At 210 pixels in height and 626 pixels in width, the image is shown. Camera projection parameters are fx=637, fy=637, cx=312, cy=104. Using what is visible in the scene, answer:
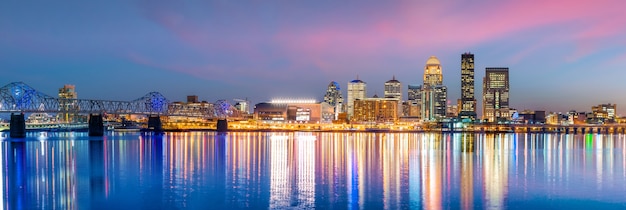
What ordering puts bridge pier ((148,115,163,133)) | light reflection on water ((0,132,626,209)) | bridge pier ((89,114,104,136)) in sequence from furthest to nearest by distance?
bridge pier ((148,115,163,133)) → bridge pier ((89,114,104,136)) → light reflection on water ((0,132,626,209))

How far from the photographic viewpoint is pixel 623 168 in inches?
2077

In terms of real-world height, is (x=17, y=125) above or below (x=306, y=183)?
above

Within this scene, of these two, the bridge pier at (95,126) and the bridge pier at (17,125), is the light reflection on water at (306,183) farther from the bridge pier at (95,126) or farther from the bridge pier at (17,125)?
the bridge pier at (95,126)

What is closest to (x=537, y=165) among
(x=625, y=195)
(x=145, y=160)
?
(x=625, y=195)

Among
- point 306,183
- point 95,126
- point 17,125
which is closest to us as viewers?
point 306,183

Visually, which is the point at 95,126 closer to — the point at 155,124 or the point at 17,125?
the point at 17,125

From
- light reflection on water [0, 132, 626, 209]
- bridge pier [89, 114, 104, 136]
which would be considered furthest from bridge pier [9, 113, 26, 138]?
light reflection on water [0, 132, 626, 209]

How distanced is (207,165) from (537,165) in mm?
28401

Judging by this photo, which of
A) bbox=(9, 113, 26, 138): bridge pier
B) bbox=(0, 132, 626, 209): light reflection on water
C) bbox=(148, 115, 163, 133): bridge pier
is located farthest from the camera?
bbox=(148, 115, 163, 133): bridge pier

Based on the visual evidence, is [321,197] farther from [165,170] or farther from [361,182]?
[165,170]

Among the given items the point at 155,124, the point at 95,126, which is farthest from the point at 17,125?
the point at 155,124

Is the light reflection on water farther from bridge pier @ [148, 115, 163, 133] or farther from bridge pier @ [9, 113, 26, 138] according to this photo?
bridge pier @ [148, 115, 163, 133]

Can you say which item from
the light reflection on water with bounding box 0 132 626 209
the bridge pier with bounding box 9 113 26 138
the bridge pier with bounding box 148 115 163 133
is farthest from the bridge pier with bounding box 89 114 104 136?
the light reflection on water with bounding box 0 132 626 209

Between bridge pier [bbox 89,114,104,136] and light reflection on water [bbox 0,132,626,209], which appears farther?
bridge pier [bbox 89,114,104,136]
